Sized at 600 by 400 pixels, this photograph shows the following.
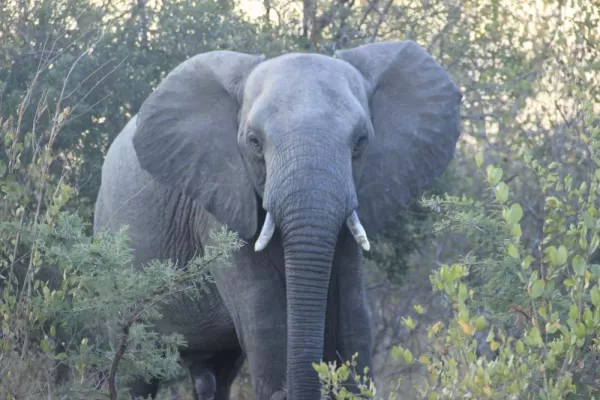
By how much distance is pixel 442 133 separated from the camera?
220 inches

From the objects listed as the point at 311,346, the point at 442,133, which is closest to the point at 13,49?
the point at 442,133

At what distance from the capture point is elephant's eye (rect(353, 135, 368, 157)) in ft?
16.4

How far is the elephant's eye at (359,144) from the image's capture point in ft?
16.4

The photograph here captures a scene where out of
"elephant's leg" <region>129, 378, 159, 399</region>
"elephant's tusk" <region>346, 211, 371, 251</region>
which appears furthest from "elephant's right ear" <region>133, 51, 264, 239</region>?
"elephant's leg" <region>129, 378, 159, 399</region>

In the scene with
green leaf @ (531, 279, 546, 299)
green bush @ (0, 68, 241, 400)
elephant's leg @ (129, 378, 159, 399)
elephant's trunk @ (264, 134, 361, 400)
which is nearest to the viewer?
green leaf @ (531, 279, 546, 299)

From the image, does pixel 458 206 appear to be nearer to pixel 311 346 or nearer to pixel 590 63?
pixel 311 346

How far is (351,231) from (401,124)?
30.1 inches

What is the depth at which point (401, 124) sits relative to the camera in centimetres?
548

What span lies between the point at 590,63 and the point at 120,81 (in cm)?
275

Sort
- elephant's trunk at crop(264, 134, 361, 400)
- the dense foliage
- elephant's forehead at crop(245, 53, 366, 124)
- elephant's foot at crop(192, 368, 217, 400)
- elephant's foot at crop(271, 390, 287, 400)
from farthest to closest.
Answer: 1. the dense foliage
2. elephant's foot at crop(192, 368, 217, 400)
3. elephant's foot at crop(271, 390, 287, 400)
4. elephant's forehead at crop(245, 53, 366, 124)
5. elephant's trunk at crop(264, 134, 361, 400)

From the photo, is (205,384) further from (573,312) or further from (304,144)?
(573,312)

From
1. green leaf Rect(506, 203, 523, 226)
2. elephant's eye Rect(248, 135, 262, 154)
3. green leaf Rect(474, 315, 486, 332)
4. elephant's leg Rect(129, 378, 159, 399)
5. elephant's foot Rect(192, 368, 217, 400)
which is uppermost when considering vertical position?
green leaf Rect(506, 203, 523, 226)

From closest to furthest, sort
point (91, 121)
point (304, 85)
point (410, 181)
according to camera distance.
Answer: point (304, 85), point (410, 181), point (91, 121)

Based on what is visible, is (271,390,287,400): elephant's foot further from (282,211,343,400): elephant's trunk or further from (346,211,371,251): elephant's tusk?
(346,211,371,251): elephant's tusk
